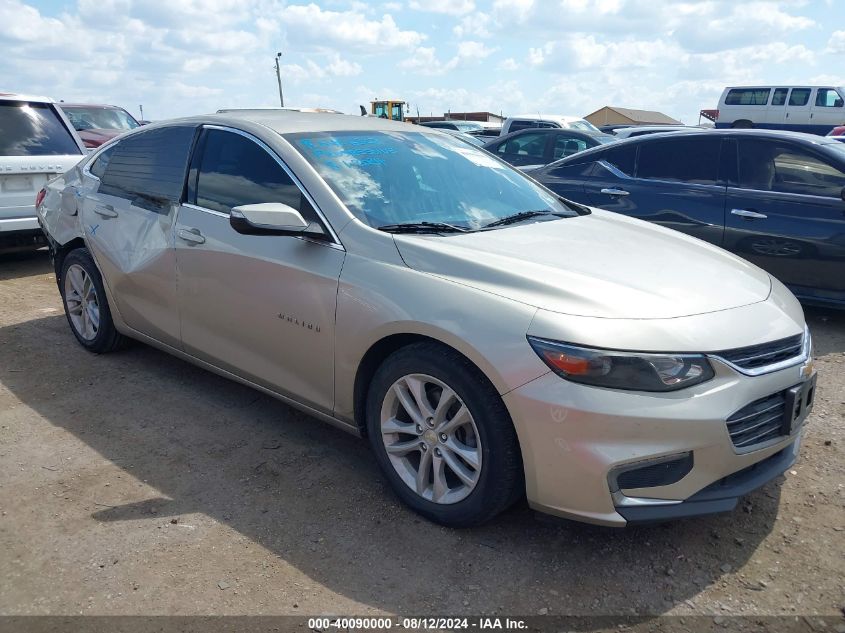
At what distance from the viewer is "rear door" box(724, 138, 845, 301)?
539 centimetres

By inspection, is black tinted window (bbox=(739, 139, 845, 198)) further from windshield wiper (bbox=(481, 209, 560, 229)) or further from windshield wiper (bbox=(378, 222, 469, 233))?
windshield wiper (bbox=(378, 222, 469, 233))

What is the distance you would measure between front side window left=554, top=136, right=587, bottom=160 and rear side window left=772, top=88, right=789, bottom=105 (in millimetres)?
16563

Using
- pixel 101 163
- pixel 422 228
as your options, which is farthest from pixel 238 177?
pixel 101 163

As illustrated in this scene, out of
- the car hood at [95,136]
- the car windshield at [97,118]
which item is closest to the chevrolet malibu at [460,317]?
the car hood at [95,136]

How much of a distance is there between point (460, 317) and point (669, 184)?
4.16 metres

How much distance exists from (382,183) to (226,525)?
1692 mm

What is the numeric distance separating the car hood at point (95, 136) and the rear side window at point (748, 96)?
69.4ft

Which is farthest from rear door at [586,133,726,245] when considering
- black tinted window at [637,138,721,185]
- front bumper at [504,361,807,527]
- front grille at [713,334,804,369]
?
front bumper at [504,361,807,527]

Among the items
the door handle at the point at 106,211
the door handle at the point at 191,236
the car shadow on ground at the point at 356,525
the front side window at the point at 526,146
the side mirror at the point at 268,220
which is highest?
the side mirror at the point at 268,220

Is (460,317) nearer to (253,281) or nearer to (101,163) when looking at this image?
(253,281)

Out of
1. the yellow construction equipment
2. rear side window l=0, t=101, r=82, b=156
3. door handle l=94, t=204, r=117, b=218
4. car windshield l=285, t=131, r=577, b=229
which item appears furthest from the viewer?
the yellow construction equipment

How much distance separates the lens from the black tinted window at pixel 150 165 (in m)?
4.10

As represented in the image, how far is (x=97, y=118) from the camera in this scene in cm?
1324

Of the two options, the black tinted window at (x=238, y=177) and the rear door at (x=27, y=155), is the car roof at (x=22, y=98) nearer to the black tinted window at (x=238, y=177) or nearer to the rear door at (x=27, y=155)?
the rear door at (x=27, y=155)
